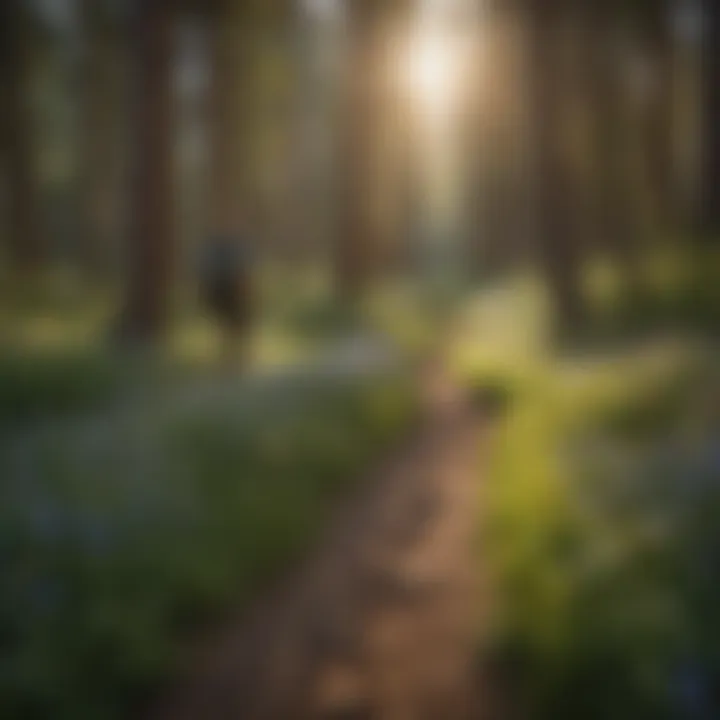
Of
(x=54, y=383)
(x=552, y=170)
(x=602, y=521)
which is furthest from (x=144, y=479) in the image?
(x=552, y=170)

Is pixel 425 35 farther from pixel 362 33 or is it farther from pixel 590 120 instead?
pixel 590 120

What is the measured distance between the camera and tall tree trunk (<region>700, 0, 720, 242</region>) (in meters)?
3.67

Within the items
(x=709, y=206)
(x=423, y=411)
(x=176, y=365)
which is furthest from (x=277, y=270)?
(x=709, y=206)

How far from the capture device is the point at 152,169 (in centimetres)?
493

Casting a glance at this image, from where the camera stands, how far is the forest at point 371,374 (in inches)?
133

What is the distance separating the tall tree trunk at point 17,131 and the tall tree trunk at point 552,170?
2.33m

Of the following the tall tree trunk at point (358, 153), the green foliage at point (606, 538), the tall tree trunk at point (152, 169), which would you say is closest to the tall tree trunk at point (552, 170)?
the green foliage at point (606, 538)

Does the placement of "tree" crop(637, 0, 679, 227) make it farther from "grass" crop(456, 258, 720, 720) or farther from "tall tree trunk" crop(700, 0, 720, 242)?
"grass" crop(456, 258, 720, 720)

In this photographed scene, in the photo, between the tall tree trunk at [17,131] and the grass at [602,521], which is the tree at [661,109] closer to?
the grass at [602,521]

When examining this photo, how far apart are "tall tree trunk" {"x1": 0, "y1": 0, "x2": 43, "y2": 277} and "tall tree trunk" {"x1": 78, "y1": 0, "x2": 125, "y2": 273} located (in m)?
0.28

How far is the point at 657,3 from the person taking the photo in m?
3.81

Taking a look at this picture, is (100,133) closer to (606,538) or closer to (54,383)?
(54,383)

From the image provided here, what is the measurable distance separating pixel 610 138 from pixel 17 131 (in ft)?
9.05

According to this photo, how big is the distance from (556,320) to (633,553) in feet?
3.63
